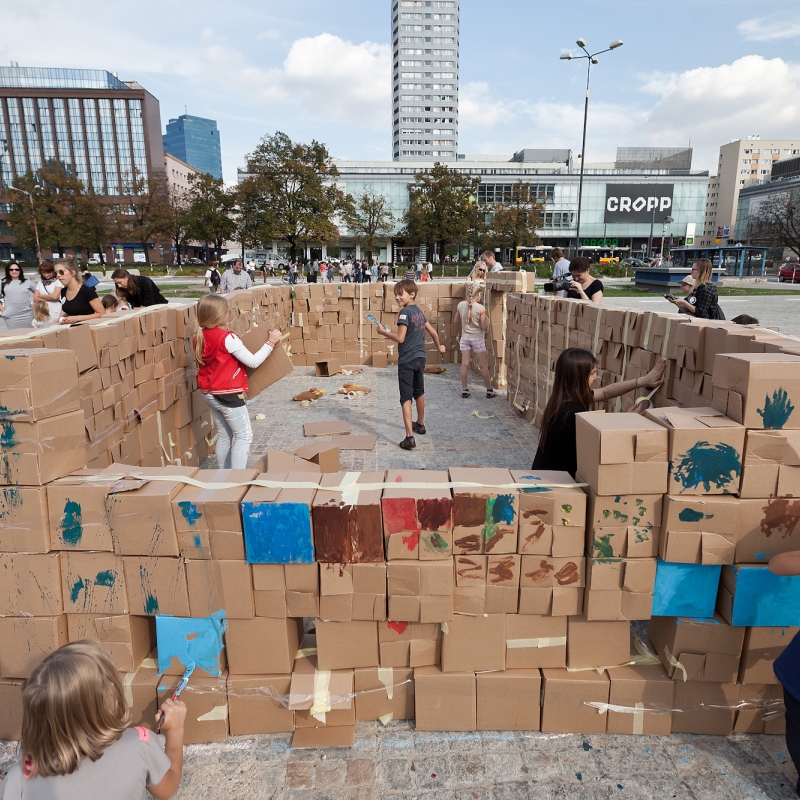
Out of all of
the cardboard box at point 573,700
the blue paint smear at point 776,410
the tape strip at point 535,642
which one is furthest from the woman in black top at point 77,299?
the blue paint smear at point 776,410

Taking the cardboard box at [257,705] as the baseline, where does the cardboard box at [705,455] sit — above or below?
above

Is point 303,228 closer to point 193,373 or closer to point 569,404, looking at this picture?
point 193,373

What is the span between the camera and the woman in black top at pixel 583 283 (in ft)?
24.4

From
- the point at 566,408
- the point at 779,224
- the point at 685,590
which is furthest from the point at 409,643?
the point at 779,224

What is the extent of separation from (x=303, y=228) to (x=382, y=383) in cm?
2673

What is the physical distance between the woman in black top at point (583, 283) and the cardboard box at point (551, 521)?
528 centimetres

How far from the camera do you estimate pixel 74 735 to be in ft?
5.80

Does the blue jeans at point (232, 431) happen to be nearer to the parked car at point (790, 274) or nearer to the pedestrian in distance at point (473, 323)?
the pedestrian in distance at point (473, 323)

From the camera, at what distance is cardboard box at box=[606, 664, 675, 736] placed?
2.84 m

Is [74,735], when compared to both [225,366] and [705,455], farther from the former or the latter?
[225,366]

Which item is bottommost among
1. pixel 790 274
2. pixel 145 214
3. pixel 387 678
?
pixel 387 678

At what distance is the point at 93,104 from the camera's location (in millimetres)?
94438

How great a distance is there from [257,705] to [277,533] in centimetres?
95

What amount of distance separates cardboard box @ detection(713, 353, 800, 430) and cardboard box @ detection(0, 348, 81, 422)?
126 inches
